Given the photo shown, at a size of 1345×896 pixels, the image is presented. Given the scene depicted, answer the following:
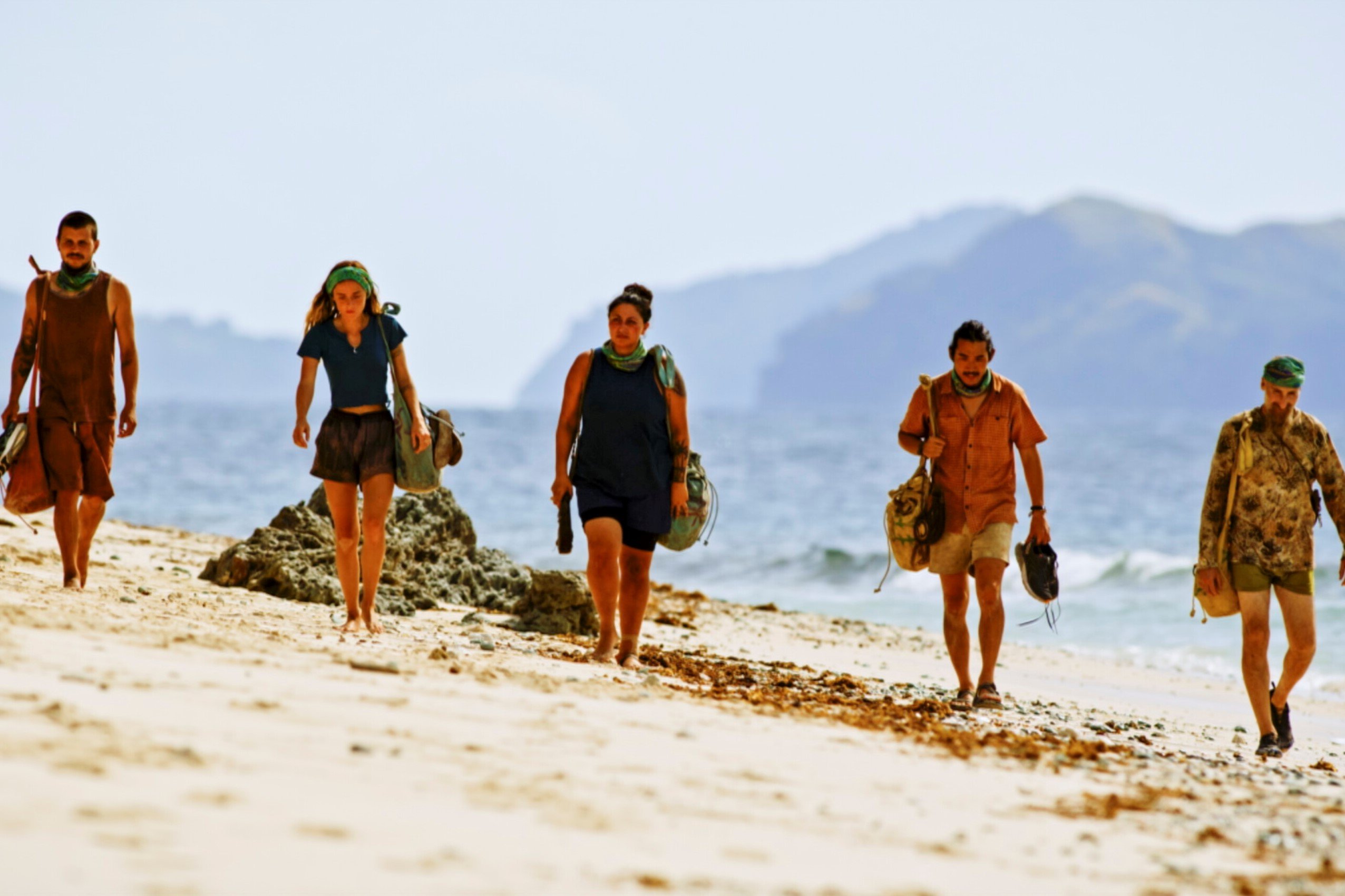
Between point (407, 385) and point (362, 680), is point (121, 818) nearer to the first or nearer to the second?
point (362, 680)

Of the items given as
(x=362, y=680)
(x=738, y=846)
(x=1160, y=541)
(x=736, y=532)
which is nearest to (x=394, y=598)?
(x=362, y=680)

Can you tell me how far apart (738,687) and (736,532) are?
18.4m

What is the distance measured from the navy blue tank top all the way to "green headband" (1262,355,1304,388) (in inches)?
104

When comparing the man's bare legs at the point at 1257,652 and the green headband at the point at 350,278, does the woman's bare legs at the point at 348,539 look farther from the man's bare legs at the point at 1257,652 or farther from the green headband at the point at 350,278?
the man's bare legs at the point at 1257,652

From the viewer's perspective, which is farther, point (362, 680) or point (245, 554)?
point (245, 554)

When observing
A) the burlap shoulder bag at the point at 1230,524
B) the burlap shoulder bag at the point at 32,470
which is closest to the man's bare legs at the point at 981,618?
the burlap shoulder bag at the point at 1230,524

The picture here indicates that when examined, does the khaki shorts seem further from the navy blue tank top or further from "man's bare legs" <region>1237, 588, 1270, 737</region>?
the navy blue tank top

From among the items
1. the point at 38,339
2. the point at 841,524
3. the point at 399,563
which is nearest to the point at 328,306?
the point at 38,339

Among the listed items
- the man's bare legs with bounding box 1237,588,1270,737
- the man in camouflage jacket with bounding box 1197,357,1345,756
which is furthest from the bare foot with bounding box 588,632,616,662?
the man's bare legs with bounding box 1237,588,1270,737

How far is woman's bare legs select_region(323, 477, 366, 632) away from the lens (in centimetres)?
671

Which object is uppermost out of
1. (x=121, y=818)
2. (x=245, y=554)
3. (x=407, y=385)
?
(x=407, y=385)

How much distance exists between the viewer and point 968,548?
6738mm

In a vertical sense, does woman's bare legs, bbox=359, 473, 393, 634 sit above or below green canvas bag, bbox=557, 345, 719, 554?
below

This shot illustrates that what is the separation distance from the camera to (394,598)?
28.1 ft
